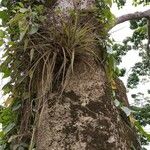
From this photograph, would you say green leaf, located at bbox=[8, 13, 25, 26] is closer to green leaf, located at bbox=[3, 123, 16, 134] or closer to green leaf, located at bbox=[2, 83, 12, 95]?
green leaf, located at bbox=[2, 83, 12, 95]

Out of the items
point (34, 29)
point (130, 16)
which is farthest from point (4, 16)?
point (130, 16)

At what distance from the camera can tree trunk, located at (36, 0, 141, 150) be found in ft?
5.09

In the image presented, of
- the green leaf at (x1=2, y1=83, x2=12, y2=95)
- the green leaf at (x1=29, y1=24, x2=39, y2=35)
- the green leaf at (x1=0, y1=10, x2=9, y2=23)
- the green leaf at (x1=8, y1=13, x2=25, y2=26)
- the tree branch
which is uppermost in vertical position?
the tree branch

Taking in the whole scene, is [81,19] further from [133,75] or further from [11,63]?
[133,75]

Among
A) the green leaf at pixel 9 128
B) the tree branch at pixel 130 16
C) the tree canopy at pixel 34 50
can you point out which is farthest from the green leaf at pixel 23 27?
the tree branch at pixel 130 16

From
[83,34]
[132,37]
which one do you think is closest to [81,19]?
[83,34]

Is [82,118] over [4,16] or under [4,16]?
under

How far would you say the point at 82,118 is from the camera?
5.32ft

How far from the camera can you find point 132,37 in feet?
27.5

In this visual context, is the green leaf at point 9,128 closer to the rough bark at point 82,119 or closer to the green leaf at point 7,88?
the green leaf at point 7,88

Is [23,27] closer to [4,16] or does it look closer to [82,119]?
[4,16]

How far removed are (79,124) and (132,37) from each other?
696 centimetres

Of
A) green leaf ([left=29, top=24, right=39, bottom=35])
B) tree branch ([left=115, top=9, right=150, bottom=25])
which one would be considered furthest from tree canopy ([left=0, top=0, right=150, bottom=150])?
Answer: tree branch ([left=115, top=9, right=150, bottom=25])

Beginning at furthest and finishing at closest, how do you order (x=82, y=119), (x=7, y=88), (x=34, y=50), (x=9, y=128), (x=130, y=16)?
(x=130, y=16)
(x=7, y=88)
(x=9, y=128)
(x=34, y=50)
(x=82, y=119)
